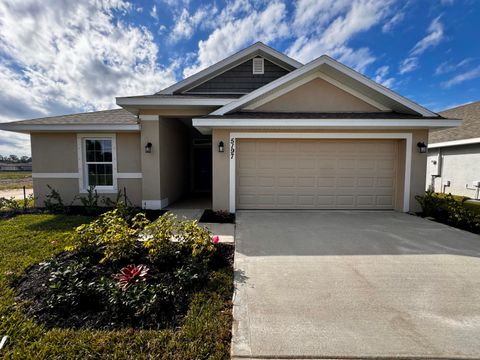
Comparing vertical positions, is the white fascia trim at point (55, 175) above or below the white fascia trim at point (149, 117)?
below

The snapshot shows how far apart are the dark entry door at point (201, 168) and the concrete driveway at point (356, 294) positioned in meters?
7.24

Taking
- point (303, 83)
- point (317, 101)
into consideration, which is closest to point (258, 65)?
point (303, 83)

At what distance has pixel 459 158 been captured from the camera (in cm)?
1124

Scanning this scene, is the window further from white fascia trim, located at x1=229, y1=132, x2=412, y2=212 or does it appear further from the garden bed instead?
white fascia trim, located at x1=229, y1=132, x2=412, y2=212

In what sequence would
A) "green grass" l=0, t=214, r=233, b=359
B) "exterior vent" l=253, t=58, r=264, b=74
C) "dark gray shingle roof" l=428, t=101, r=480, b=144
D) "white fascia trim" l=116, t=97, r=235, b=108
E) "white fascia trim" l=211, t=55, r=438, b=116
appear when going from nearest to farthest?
"green grass" l=0, t=214, r=233, b=359, "white fascia trim" l=211, t=55, r=438, b=116, "white fascia trim" l=116, t=97, r=235, b=108, "exterior vent" l=253, t=58, r=264, b=74, "dark gray shingle roof" l=428, t=101, r=480, b=144

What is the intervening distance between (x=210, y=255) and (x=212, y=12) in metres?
9.09

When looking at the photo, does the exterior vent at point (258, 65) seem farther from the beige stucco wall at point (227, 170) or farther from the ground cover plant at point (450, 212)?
the ground cover plant at point (450, 212)

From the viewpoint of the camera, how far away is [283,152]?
22.7 feet

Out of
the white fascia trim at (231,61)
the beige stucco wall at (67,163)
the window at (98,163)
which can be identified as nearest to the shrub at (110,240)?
the beige stucco wall at (67,163)

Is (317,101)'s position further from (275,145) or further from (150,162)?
(150,162)

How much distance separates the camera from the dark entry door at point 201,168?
38.4 feet

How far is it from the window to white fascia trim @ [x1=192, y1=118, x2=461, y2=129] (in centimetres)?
391

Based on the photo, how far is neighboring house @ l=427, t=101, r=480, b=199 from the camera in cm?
1047

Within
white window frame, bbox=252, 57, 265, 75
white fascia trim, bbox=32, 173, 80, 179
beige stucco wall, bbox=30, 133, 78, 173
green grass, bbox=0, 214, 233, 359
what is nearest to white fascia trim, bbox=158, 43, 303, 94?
white window frame, bbox=252, 57, 265, 75
